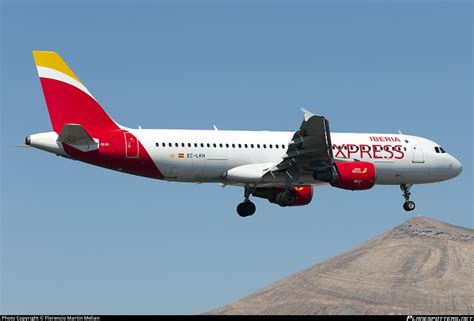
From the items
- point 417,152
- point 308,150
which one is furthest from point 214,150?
point 417,152

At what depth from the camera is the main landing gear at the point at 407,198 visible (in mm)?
66438

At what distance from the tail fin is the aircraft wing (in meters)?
10.4

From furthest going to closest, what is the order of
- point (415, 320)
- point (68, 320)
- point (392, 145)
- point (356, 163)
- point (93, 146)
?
point (392, 145) < point (356, 163) < point (93, 146) < point (415, 320) < point (68, 320)

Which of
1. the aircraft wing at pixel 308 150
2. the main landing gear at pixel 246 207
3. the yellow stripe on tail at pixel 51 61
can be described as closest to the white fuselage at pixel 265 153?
the aircraft wing at pixel 308 150

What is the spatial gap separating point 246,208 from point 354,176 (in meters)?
8.67

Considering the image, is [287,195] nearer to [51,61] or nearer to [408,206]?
[408,206]

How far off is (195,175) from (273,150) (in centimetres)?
593

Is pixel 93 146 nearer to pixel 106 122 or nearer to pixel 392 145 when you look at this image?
pixel 106 122

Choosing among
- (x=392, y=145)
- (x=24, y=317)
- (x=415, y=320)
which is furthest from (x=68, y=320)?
(x=392, y=145)

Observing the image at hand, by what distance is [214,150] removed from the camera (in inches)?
Result: 2363

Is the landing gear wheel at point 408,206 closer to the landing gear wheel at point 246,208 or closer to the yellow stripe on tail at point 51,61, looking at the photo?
the landing gear wheel at point 246,208

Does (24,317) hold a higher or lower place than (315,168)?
lower

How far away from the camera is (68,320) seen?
34.5 meters

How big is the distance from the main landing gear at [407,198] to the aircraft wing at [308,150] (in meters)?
8.69
